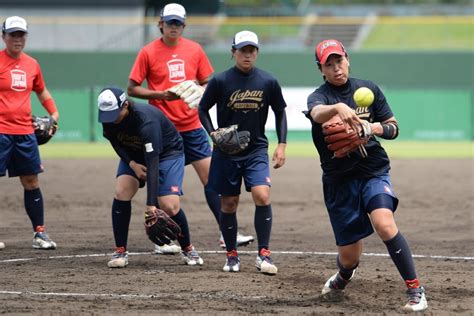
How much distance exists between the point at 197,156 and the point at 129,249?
49.2 inches

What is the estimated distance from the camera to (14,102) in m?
10.6

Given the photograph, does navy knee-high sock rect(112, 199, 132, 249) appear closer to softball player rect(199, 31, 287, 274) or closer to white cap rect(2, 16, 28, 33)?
softball player rect(199, 31, 287, 274)

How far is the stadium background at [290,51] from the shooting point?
27.1 meters

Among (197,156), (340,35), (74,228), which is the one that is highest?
(340,35)

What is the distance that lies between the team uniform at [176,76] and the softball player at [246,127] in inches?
54.0

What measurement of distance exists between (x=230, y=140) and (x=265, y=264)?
1171 mm

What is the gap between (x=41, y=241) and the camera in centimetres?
1050

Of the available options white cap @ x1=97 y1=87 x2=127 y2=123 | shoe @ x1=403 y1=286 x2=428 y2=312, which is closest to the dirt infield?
shoe @ x1=403 y1=286 x2=428 y2=312

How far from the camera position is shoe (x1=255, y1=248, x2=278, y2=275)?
29.0 feet

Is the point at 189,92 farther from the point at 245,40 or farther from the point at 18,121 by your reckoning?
the point at 18,121

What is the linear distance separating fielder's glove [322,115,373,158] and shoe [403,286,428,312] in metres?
1.08

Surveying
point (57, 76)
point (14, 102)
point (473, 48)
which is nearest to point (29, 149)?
point (14, 102)

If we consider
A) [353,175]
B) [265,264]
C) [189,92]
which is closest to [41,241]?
[189,92]

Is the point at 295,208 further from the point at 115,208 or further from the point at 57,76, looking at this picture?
the point at 57,76
